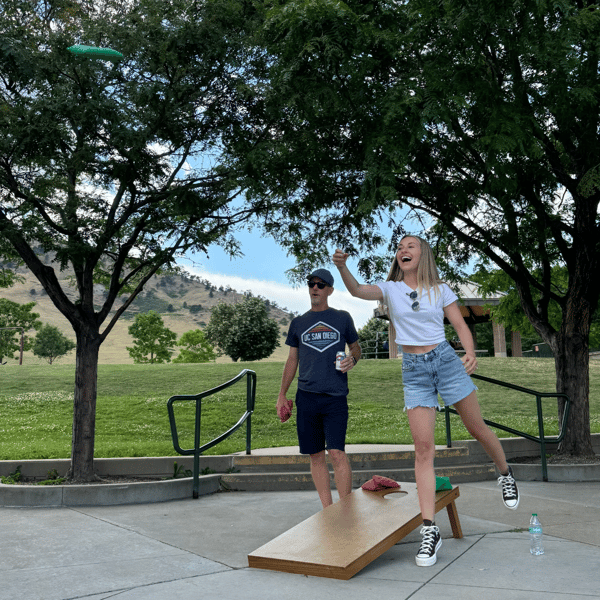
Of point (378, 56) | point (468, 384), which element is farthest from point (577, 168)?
point (468, 384)

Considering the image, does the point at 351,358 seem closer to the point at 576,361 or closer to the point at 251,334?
the point at 576,361

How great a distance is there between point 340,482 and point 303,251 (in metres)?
5.67

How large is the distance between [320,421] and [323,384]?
345 mm

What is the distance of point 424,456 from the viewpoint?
14.8 ft

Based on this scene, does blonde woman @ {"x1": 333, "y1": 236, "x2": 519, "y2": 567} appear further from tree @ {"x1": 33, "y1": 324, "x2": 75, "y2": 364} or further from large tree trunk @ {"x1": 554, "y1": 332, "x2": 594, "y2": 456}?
tree @ {"x1": 33, "y1": 324, "x2": 75, "y2": 364}

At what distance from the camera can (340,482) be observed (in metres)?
5.43

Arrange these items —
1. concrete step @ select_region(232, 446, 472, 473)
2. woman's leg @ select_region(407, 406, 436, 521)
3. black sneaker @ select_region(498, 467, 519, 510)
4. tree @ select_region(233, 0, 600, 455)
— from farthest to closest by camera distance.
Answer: concrete step @ select_region(232, 446, 472, 473)
tree @ select_region(233, 0, 600, 455)
black sneaker @ select_region(498, 467, 519, 510)
woman's leg @ select_region(407, 406, 436, 521)

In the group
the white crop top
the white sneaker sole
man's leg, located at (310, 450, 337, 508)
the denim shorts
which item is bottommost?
the white sneaker sole

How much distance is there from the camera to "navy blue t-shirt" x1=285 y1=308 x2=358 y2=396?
538 cm

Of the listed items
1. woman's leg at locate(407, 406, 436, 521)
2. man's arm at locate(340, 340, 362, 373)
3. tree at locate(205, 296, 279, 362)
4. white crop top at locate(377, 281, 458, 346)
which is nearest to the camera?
woman's leg at locate(407, 406, 436, 521)

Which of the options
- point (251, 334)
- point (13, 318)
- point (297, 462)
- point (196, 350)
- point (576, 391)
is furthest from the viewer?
point (196, 350)

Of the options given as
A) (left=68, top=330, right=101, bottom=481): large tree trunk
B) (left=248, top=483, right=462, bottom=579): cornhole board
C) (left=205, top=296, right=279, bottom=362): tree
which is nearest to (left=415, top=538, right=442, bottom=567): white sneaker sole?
(left=248, top=483, right=462, bottom=579): cornhole board

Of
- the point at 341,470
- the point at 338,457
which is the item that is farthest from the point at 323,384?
the point at 341,470

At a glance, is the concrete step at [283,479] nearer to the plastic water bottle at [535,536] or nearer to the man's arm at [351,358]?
the man's arm at [351,358]
